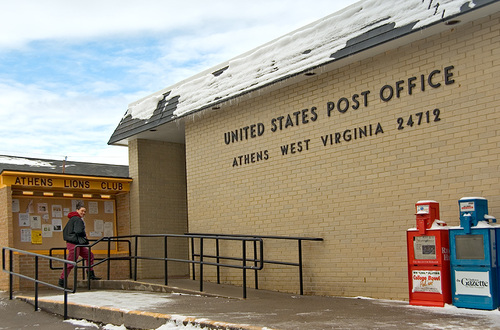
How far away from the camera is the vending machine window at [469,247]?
25.6ft

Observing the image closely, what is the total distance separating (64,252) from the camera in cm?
1387

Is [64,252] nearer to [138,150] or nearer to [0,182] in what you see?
[0,182]

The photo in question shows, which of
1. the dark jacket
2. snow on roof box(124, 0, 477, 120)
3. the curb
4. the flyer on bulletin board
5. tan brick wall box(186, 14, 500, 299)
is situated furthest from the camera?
the flyer on bulletin board

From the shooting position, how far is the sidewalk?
700 centimetres

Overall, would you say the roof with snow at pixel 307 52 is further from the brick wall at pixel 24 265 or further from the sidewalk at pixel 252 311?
the sidewalk at pixel 252 311

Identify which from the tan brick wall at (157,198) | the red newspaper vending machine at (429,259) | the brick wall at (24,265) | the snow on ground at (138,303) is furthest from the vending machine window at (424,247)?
the brick wall at (24,265)

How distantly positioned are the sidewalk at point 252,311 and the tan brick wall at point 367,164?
0.74 m

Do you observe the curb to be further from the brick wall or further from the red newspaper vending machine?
the brick wall

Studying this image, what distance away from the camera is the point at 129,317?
8.37 meters

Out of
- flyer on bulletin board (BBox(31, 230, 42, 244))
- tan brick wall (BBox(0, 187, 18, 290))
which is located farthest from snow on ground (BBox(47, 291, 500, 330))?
flyer on bulletin board (BBox(31, 230, 42, 244))

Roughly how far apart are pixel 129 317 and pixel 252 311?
163 cm

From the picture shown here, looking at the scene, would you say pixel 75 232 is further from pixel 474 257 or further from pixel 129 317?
pixel 474 257

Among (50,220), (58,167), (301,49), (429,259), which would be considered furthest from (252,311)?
(58,167)

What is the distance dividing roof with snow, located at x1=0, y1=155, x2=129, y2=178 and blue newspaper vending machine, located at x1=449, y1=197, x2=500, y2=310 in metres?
10.3
